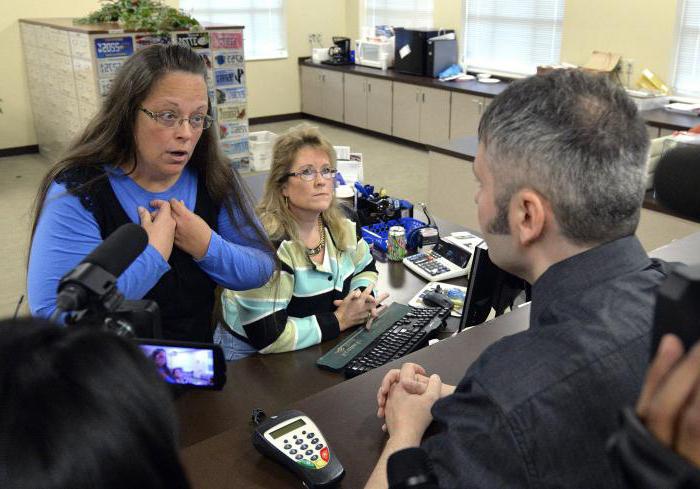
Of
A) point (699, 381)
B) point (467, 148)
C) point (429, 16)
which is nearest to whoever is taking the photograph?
point (699, 381)

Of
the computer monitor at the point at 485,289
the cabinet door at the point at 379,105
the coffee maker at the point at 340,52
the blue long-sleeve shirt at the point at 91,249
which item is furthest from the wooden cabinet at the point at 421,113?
the blue long-sleeve shirt at the point at 91,249

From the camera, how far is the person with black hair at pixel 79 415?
1.55 feet

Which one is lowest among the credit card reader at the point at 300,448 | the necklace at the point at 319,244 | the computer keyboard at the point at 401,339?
the computer keyboard at the point at 401,339

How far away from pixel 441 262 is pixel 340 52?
6.03 metres

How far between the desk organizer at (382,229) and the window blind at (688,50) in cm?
366

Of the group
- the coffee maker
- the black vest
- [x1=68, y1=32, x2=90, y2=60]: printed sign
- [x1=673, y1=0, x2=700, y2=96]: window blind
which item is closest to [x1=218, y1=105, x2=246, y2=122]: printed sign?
[x1=68, y1=32, x2=90, y2=60]: printed sign

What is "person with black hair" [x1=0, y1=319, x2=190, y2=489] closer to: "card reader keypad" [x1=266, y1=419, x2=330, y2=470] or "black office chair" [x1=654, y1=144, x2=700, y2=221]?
"card reader keypad" [x1=266, y1=419, x2=330, y2=470]

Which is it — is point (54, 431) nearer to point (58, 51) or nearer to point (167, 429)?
point (167, 429)

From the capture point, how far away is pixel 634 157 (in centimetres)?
93

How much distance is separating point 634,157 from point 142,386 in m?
0.75

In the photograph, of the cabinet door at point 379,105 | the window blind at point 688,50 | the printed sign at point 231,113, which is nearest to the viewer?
the window blind at point 688,50

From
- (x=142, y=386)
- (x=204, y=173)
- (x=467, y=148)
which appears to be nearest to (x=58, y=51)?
(x=467, y=148)

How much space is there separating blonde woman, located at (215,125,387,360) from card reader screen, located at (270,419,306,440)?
65 centimetres

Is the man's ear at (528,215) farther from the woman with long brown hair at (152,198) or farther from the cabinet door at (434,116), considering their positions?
the cabinet door at (434,116)
